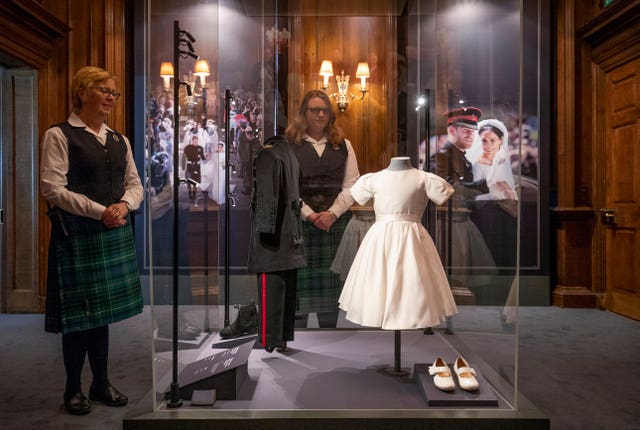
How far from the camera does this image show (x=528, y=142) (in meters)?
5.50

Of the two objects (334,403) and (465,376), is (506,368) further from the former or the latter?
(334,403)

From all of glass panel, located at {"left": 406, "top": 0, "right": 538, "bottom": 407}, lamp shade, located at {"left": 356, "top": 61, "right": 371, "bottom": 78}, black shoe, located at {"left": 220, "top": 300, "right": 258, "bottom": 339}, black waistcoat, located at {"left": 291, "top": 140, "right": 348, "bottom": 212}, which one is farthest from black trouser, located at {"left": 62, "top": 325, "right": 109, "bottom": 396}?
lamp shade, located at {"left": 356, "top": 61, "right": 371, "bottom": 78}

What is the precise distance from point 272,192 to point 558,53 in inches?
155

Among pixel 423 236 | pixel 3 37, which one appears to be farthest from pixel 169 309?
pixel 3 37

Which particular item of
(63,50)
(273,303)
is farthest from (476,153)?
(63,50)

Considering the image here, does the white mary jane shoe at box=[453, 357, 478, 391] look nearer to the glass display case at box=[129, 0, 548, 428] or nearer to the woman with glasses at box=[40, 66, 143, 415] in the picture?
the glass display case at box=[129, 0, 548, 428]

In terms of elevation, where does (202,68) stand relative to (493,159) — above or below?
above

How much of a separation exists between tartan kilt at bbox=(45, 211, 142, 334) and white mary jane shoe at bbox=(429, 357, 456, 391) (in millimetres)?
1550

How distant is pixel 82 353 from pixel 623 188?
15.8ft

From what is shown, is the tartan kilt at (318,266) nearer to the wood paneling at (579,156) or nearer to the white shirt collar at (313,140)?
the white shirt collar at (313,140)

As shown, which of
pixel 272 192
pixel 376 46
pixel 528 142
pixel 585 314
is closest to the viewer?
pixel 272 192

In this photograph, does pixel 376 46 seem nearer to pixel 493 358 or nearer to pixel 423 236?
pixel 423 236

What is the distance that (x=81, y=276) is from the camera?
101 inches

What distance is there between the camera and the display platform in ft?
7.76
